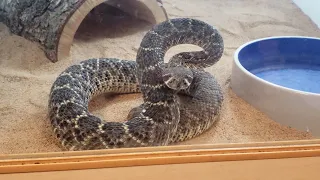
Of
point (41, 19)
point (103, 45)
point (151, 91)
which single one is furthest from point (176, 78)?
point (41, 19)

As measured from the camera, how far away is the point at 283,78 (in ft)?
7.29

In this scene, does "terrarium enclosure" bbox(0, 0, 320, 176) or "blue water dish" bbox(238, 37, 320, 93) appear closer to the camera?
"terrarium enclosure" bbox(0, 0, 320, 176)

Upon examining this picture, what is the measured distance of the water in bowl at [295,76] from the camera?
2.16m

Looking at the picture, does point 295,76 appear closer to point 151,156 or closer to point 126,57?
point 126,57

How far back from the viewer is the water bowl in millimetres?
2018

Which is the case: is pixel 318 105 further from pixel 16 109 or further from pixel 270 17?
pixel 16 109

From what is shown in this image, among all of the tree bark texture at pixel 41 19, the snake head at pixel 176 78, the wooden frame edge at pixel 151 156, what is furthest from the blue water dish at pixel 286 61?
the tree bark texture at pixel 41 19

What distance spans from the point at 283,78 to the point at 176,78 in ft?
2.00

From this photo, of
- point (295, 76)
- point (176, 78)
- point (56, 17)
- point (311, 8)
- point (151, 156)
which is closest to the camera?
point (151, 156)

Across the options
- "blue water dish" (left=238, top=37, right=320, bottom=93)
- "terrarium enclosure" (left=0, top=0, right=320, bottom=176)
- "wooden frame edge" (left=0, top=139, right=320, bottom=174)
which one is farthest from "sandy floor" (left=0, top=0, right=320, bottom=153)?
"wooden frame edge" (left=0, top=139, right=320, bottom=174)

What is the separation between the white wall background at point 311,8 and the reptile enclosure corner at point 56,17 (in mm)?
764

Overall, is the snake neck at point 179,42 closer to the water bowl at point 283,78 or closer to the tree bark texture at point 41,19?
the water bowl at point 283,78

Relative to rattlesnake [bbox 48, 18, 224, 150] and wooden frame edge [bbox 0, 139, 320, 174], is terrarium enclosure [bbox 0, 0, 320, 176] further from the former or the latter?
wooden frame edge [bbox 0, 139, 320, 174]

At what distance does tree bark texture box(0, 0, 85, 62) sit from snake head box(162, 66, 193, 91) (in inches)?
31.6
